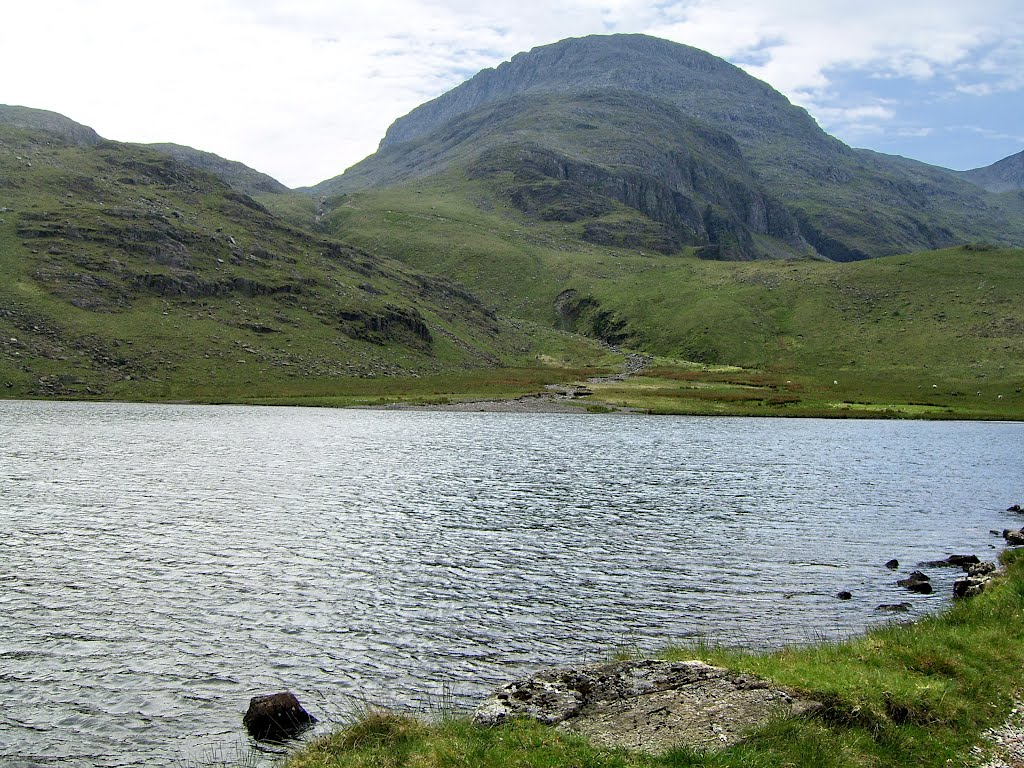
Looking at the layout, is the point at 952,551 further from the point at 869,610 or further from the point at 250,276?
the point at 250,276

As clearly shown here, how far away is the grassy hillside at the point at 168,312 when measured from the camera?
128 m

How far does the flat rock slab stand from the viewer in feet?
50.2

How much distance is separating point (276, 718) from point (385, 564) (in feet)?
53.6

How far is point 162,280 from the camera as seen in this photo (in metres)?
160

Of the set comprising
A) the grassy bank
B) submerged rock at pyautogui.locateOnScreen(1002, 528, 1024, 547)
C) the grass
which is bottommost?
submerged rock at pyautogui.locateOnScreen(1002, 528, 1024, 547)

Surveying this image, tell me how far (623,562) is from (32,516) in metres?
33.5

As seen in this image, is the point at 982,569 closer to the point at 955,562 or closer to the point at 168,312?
the point at 955,562

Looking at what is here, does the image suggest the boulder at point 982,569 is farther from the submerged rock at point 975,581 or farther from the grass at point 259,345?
the grass at point 259,345

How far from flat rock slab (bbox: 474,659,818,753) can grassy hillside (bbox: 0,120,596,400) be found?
4612 inches

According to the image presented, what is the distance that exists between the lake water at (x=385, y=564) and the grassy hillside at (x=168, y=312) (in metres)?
57.0

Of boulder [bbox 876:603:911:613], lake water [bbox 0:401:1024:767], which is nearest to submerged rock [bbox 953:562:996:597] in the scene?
lake water [bbox 0:401:1024:767]

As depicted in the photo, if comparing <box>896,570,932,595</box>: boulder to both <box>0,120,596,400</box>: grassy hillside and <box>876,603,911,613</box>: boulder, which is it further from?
<box>0,120,596,400</box>: grassy hillside

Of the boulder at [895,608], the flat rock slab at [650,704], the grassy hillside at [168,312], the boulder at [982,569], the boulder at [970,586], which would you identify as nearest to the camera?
the flat rock slab at [650,704]

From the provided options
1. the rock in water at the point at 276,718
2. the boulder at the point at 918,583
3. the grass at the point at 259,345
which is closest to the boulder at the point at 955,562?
the boulder at the point at 918,583
